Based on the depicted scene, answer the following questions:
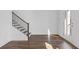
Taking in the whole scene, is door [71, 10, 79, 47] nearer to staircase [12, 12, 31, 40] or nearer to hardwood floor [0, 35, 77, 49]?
hardwood floor [0, 35, 77, 49]

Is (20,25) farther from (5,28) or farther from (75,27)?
(75,27)

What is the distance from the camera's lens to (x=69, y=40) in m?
1.73

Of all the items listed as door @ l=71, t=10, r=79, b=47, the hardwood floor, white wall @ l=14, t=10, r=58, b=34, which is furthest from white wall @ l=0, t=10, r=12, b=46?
door @ l=71, t=10, r=79, b=47

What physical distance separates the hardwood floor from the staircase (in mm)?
123

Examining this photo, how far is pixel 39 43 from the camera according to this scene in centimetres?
163

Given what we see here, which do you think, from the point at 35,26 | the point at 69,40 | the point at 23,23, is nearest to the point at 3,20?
the point at 23,23

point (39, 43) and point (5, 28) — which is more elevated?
point (5, 28)

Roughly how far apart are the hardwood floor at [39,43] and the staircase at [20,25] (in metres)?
0.12

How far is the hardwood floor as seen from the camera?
4.97ft

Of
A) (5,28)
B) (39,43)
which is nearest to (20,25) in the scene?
(5,28)

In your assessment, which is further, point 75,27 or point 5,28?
point 75,27

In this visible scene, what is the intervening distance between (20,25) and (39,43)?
0.41 meters
